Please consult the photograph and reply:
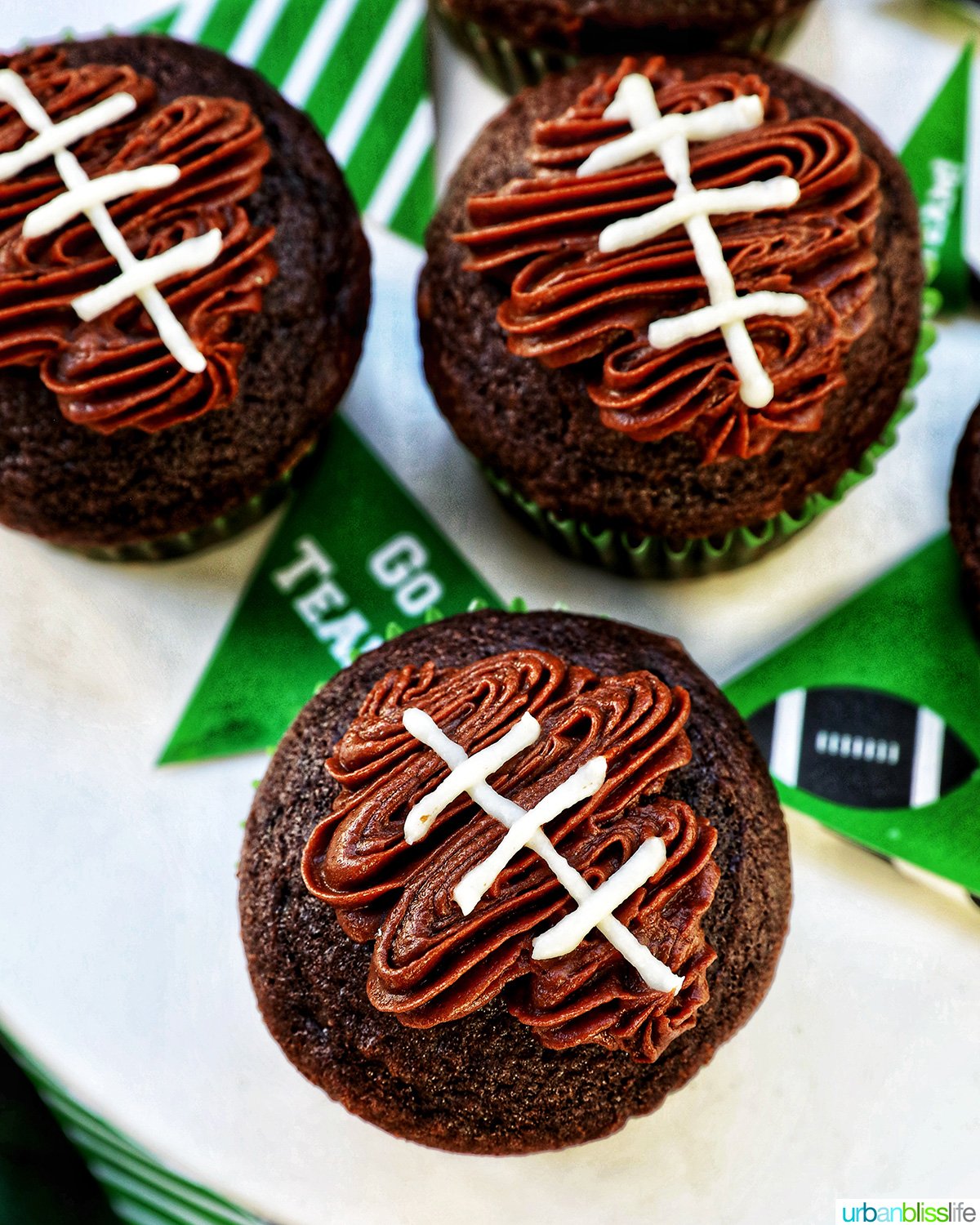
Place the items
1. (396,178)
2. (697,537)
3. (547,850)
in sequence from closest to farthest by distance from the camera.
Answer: (547,850) < (697,537) < (396,178)

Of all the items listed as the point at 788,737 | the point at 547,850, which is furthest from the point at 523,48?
the point at 547,850

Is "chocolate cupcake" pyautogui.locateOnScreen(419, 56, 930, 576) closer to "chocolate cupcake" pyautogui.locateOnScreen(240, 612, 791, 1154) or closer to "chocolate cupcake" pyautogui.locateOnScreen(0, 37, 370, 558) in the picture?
"chocolate cupcake" pyautogui.locateOnScreen(0, 37, 370, 558)

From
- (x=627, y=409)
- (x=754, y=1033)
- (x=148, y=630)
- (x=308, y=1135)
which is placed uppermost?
(x=627, y=409)

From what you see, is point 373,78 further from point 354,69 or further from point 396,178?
point 396,178

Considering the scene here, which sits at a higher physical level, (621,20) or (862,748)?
(621,20)

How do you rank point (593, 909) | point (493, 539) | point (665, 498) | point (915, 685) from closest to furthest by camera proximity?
point (593, 909), point (665, 498), point (915, 685), point (493, 539)

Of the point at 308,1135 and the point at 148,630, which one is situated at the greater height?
the point at 148,630

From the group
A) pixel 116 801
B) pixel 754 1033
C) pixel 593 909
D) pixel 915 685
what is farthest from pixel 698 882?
pixel 116 801

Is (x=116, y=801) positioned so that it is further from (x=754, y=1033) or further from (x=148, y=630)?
(x=754, y=1033)
